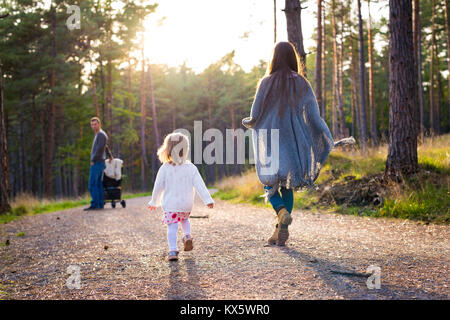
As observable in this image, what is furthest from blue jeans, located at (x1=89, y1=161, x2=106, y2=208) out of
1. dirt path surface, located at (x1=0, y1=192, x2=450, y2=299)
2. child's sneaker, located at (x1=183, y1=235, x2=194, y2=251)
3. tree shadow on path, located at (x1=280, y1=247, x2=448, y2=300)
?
tree shadow on path, located at (x1=280, y1=247, x2=448, y2=300)

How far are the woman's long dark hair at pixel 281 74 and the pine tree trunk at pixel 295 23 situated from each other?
5.90 metres

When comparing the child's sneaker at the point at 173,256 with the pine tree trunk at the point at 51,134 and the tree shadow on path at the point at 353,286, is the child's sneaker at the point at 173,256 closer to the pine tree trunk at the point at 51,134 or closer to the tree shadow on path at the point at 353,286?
the tree shadow on path at the point at 353,286

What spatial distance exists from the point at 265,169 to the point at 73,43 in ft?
92.0

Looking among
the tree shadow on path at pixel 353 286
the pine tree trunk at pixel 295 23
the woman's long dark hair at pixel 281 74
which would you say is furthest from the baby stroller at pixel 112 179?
the tree shadow on path at pixel 353 286

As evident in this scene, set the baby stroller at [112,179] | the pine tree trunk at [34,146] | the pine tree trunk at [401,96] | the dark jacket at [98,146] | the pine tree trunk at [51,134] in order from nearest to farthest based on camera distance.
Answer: the pine tree trunk at [401,96] → the dark jacket at [98,146] → the baby stroller at [112,179] → the pine tree trunk at [51,134] → the pine tree trunk at [34,146]

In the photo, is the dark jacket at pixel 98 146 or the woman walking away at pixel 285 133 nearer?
the woman walking away at pixel 285 133

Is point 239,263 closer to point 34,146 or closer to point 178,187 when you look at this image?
point 178,187

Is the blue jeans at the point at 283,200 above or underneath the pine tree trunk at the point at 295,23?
underneath

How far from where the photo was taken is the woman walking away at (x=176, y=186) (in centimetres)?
432

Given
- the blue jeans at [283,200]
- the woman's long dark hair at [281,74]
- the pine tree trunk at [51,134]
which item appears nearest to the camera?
the blue jeans at [283,200]

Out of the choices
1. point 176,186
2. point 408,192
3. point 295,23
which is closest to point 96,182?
point 295,23

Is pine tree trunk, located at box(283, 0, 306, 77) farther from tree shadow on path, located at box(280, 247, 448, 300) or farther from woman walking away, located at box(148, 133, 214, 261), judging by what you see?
tree shadow on path, located at box(280, 247, 448, 300)

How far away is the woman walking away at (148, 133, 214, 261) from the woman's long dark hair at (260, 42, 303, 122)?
1144mm

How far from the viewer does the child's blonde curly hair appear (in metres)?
4.36
